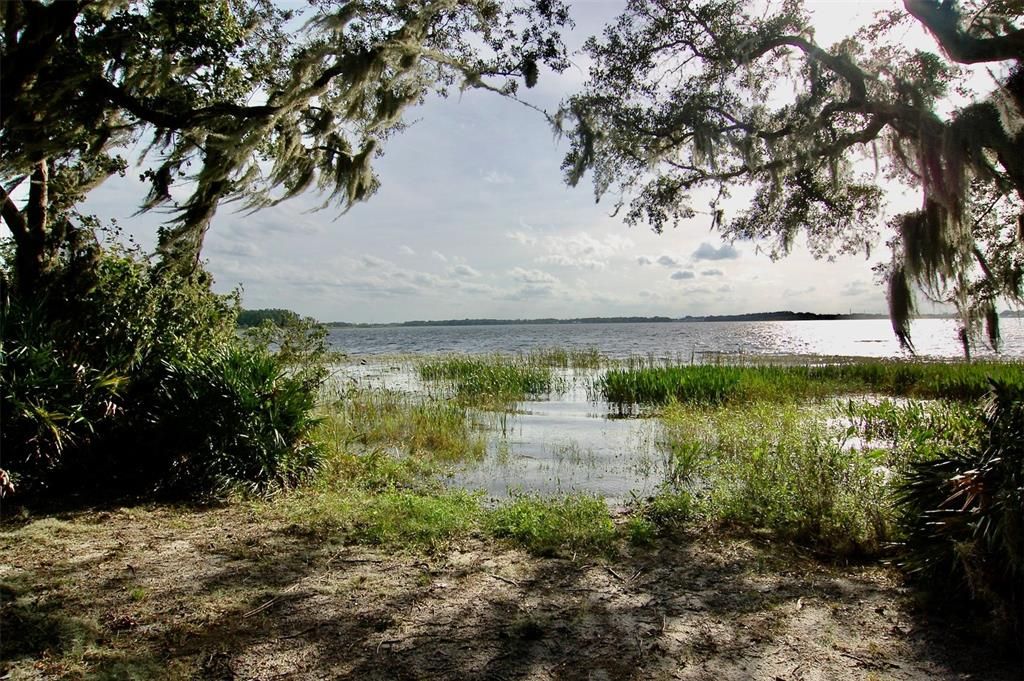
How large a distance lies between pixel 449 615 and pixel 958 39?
6316 millimetres

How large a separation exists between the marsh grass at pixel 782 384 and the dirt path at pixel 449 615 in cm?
1014

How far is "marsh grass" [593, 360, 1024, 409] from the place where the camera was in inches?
587

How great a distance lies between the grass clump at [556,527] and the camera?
5000 mm

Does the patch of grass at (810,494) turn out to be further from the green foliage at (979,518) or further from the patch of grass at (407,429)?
the patch of grass at (407,429)

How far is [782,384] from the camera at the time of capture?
15.9m

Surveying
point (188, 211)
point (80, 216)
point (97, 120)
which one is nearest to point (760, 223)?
point (188, 211)

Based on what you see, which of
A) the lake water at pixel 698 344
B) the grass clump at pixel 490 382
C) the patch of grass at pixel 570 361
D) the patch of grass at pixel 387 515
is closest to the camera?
the patch of grass at pixel 387 515

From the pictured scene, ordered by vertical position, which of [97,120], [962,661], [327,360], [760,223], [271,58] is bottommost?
[962,661]

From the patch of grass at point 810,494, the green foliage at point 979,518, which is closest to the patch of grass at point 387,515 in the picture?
the patch of grass at point 810,494

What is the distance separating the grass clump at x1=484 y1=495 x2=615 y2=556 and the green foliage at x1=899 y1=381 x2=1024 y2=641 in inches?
89.5

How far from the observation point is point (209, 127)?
7793 millimetres

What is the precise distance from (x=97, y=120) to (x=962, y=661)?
9.46 metres

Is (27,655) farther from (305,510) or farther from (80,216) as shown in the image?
(80,216)

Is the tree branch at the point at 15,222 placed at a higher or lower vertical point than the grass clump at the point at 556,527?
higher
